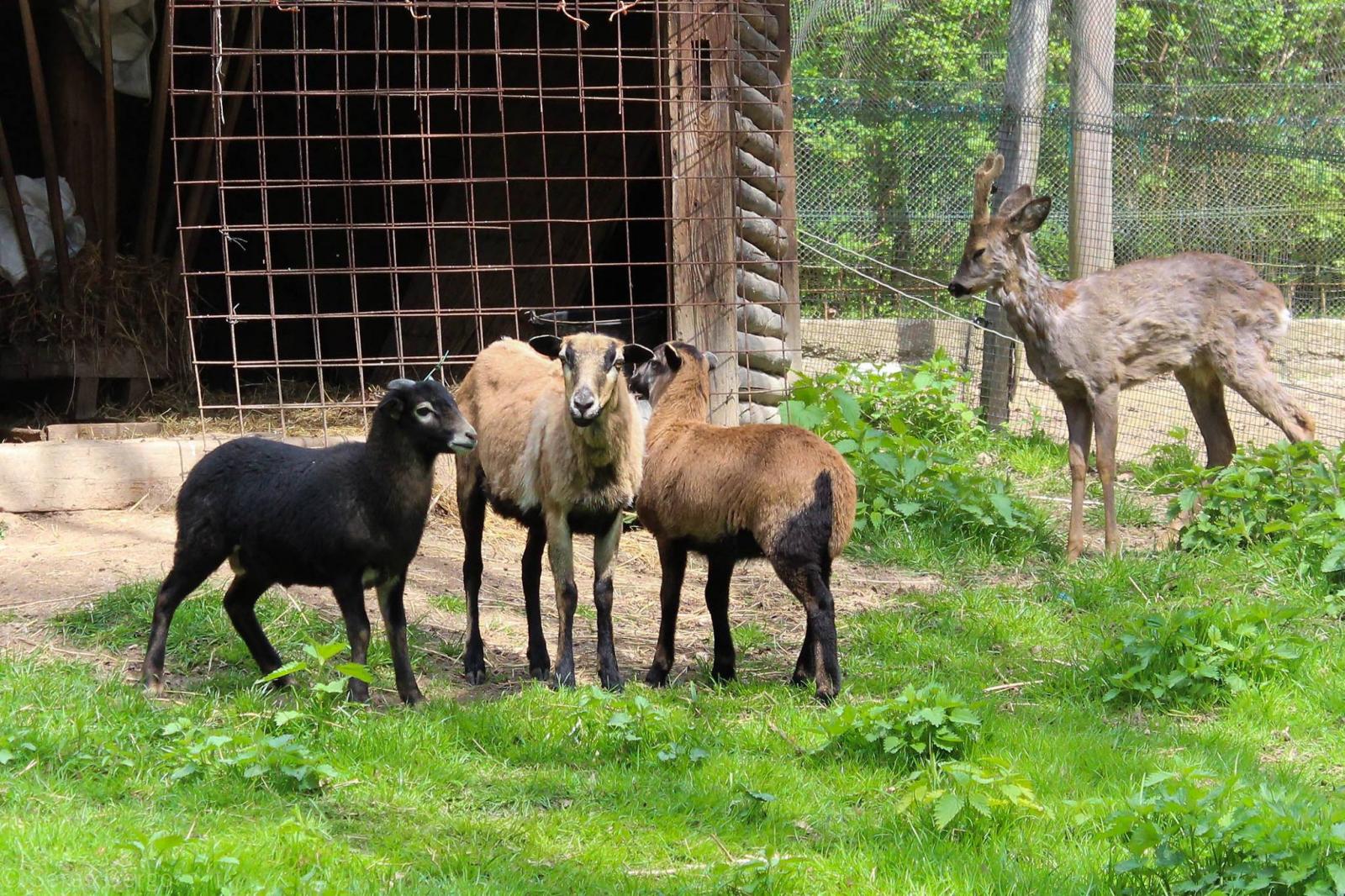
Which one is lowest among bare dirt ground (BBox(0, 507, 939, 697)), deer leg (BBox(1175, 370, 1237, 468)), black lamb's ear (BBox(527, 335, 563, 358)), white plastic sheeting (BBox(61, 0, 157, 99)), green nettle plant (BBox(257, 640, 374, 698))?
bare dirt ground (BBox(0, 507, 939, 697))

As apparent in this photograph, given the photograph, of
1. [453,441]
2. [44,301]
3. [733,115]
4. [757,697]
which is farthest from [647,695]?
[44,301]

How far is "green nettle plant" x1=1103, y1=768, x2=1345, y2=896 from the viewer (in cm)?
339

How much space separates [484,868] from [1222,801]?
82.6 inches

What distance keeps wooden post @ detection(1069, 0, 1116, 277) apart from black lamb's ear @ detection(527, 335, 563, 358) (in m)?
6.35

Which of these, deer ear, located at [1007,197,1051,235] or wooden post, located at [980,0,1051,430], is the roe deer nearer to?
deer ear, located at [1007,197,1051,235]

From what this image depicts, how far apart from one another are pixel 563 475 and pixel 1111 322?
14.2 feet

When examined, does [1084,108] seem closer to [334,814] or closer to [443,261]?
[443,261]

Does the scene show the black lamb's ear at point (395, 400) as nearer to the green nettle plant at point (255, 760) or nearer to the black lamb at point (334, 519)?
the black lamb at point (334, 519)

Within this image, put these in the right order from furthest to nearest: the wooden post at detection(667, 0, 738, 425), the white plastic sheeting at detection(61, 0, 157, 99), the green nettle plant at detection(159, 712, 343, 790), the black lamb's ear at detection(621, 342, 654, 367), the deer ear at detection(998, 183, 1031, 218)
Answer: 1. the white plastic sheeting at detection(61, 0, 157, 99)
2. the wooden post at detection(667, 0, 738, 425)
3. the deer ear at detection(998, 183, 1031, 218)
4. the black lamb's ear at detection(621, 342, 654, 367)
5. the green nettle plant at detection(159, 712, 343, 790)

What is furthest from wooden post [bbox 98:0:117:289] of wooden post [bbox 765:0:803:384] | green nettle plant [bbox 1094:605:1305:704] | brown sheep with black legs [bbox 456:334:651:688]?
green nettle plant [bbox 1094:605:1305:704]

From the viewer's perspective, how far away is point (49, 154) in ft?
29.5

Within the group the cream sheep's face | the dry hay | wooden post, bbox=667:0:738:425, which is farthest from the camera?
the dry hay

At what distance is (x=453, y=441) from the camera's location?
5387mm

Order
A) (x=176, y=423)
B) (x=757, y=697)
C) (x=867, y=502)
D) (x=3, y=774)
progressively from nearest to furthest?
(x=3, y=774) → (x=757, y=697) → (x=867, y=502) → (x=176, y=423)
